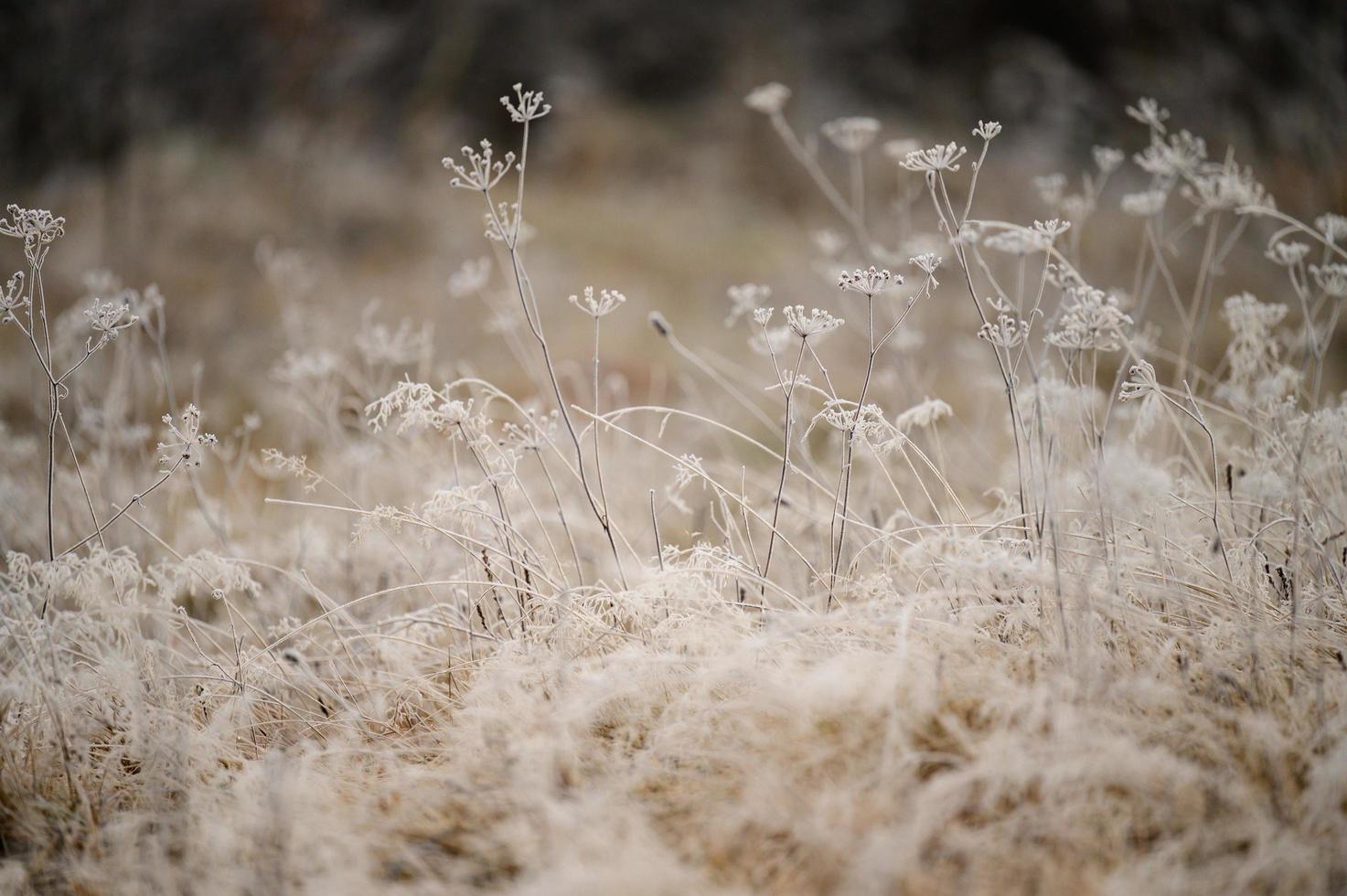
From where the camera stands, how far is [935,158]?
1.63 metres

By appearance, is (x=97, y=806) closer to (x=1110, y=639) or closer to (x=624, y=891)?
(x=624, y=891)

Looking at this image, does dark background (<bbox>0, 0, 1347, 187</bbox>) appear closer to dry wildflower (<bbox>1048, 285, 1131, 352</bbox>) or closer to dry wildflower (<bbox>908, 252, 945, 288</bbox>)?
dry wildflower (<bbox>908, 252, 945, 288</bbox>)

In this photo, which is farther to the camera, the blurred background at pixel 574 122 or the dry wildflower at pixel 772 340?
the blurred background at pixel 574 122

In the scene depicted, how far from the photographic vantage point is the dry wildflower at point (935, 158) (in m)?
1.62

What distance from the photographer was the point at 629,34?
33.9 ft

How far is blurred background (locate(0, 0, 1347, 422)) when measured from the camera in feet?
24.4

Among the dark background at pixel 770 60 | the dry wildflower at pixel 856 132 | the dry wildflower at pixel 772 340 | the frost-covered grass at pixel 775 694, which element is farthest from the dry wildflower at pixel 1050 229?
the dark background at pixel 770 60

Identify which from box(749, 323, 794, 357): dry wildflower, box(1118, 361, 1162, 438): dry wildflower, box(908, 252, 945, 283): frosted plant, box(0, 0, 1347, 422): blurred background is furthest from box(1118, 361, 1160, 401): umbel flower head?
box(0, 0, 1347, 422): blurred background

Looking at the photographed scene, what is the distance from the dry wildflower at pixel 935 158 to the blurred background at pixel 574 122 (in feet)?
16.4

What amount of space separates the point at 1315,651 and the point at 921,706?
93 cm

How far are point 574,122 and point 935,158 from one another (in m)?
8.93

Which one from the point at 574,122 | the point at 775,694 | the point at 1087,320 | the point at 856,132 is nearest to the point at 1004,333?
the point at 1087,320

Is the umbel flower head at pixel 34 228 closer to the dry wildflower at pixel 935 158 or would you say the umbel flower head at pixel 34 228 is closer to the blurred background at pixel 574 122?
the dry wildflower at pixel 935 158

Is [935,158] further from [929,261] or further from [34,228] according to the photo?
[34,228]
